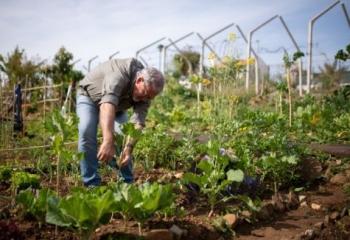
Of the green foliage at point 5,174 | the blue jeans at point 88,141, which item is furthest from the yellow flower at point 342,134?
the green foliage at point 5,174

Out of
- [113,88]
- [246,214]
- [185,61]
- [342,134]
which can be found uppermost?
[185,61]

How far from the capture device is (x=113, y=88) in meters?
2.88

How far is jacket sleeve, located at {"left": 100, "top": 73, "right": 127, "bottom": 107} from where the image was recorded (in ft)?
9.32

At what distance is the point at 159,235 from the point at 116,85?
1.22 m

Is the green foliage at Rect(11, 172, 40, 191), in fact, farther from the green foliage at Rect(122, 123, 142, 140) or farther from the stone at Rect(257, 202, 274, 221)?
the stone at Rect(257, 202, 274, 221)

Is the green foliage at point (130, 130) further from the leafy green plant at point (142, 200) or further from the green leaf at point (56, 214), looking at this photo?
the green leaf at point (56, 214)

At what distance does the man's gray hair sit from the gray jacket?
0.57ft

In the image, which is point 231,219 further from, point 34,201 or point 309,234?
point 34,201

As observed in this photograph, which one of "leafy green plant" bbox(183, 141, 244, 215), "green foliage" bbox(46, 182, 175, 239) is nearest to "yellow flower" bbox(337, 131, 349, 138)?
"leafy green plant" bbox(183, 141, 244, 215)

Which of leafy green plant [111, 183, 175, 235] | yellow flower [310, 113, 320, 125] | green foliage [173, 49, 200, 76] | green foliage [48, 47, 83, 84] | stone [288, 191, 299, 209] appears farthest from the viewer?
green foliage [173, 49, 200, 76]

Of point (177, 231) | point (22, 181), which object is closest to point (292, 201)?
point (177, 231)

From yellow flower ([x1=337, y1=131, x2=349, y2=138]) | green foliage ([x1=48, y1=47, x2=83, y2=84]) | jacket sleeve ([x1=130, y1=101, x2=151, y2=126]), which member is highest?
green foliage ([x1=48, y1=47, x2=83, y2=84])

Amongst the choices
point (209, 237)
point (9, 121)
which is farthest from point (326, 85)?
point (209, 237)

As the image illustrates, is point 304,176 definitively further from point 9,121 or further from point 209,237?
point 9,121
